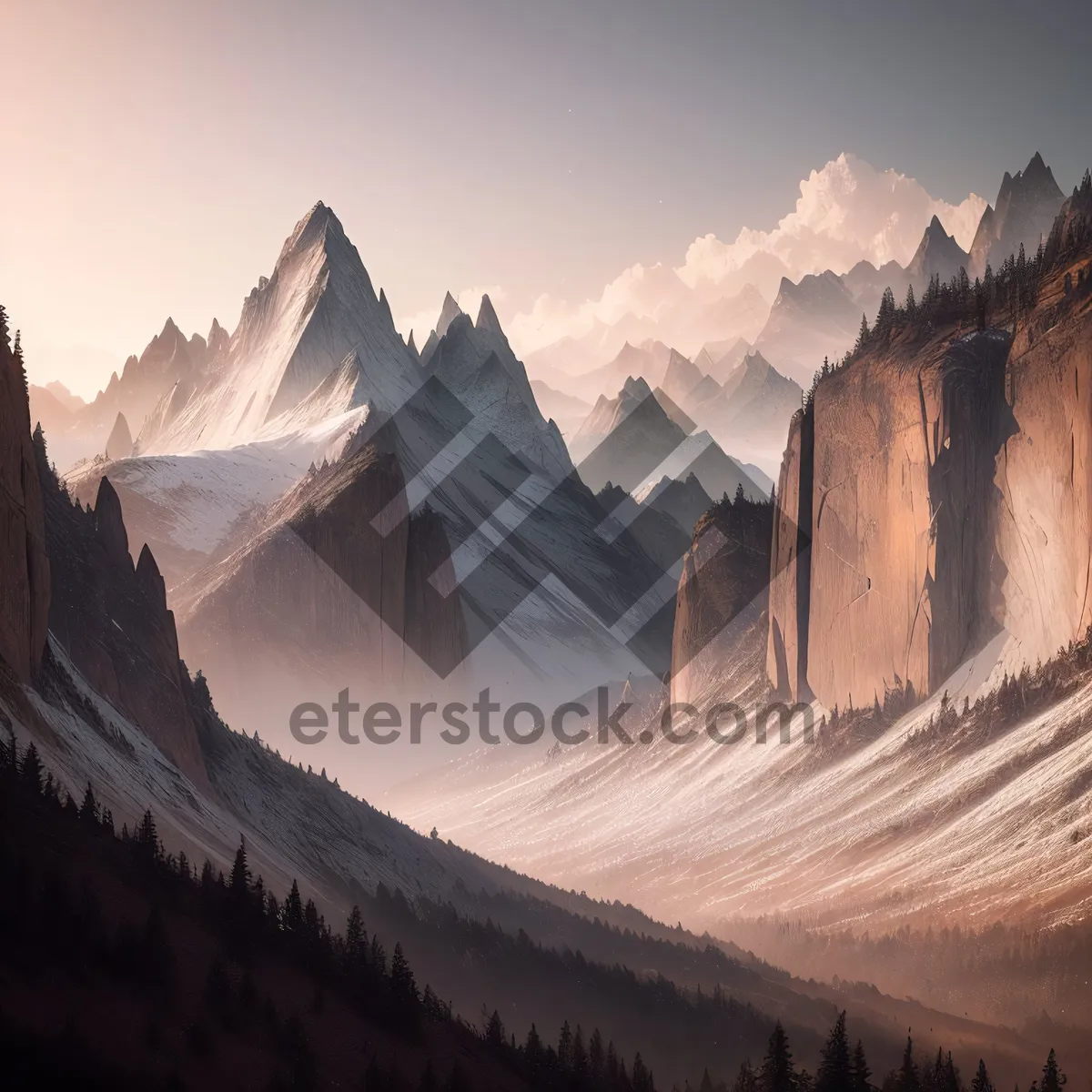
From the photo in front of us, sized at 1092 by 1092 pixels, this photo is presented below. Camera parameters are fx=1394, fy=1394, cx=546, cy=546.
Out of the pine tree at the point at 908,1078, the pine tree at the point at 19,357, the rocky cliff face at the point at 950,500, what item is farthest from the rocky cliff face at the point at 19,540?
the rocky cliff face at the point at 950,500

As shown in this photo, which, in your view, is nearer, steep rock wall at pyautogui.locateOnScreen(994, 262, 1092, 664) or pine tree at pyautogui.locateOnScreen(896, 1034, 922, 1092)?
pine tree at pyautogui.locateOnScreen(896, 1034, 922, 1092)

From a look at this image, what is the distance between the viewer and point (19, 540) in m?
46.5

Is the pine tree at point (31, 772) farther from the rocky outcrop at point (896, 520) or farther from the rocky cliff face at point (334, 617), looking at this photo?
the rocky cliff face at point (334, 617)

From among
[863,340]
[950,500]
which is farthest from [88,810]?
[863,340]

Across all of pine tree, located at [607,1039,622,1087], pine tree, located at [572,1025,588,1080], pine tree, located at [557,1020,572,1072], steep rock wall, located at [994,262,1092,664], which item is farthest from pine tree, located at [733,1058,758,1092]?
steep rock wall, located at [994,262,1092,664]

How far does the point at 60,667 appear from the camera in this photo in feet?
172

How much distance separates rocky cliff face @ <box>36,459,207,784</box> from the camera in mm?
60406

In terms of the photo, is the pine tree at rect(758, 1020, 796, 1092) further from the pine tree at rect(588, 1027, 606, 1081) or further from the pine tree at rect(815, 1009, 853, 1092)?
the pine tree at rect(588, 1027, 606, 1081)

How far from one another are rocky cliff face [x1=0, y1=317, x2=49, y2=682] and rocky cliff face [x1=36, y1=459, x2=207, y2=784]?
10342 mm

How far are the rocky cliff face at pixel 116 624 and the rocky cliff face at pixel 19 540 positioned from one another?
33.9 feet

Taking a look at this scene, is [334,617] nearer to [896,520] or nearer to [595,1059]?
[896,520]

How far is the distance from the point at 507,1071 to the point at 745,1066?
1180cm

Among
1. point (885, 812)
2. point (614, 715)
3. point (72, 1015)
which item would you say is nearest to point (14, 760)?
point (72, 1015)

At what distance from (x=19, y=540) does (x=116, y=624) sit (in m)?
19.2
